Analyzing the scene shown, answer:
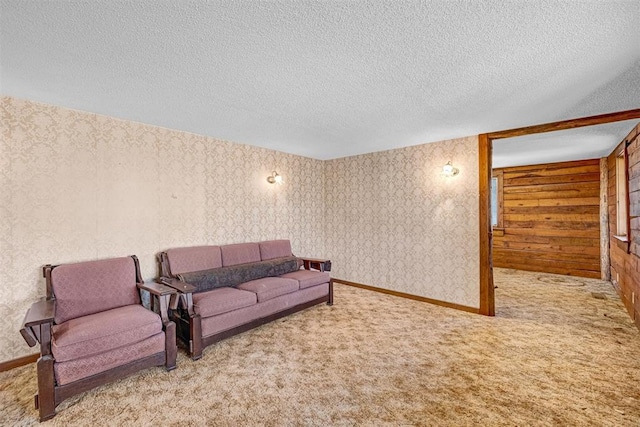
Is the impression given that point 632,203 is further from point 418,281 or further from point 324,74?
point 324,74

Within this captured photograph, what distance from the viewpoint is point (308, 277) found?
153 inches

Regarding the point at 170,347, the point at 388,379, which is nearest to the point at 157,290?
the point at 170,347

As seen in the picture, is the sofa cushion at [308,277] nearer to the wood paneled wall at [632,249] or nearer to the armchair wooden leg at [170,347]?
the armchair wooden leg at [170,347]

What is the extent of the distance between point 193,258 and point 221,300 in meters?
0.79

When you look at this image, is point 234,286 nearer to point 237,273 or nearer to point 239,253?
point 237,273

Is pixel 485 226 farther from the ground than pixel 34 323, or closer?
farther from the ground

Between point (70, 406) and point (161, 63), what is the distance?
Result: 8.14 feet

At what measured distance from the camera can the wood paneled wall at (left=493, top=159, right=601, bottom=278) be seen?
574 centimetres

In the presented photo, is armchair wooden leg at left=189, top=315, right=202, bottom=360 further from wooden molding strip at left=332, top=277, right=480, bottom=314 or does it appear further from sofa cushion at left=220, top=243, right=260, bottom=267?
wooden molding strip at left=332, top=277, right=480, bottom=314

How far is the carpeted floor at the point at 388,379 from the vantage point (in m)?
1.92

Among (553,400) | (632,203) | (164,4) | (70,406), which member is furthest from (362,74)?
(632,203)

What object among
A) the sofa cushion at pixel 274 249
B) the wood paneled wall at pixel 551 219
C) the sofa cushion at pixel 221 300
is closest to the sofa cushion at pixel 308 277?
→ the sofa cushion at pixel 274 249

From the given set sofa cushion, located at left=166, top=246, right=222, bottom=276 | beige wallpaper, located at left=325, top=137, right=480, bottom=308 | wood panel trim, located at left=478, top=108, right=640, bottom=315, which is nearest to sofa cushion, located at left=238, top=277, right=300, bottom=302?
sofa cushion, located at left=166, top=246, right=222, bottom=276

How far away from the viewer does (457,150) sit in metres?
4.02
